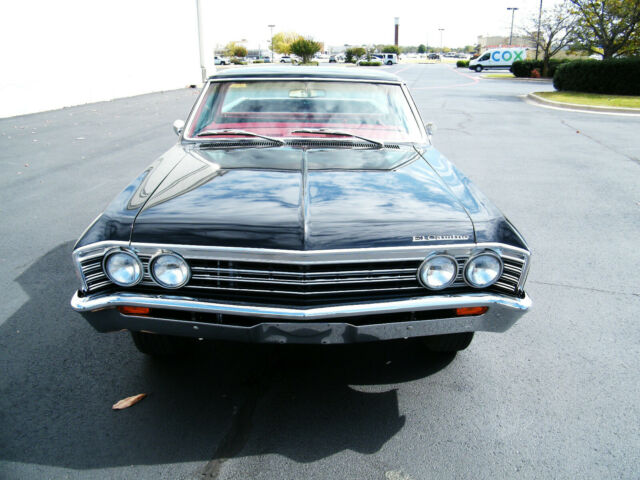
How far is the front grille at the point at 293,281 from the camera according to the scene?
2238 mm

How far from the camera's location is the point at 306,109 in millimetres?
3672

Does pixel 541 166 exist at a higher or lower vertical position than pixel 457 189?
lower

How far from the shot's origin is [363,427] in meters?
2.51

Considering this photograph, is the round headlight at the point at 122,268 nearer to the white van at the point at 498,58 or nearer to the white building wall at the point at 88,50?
the white building wall at the point at 88,50

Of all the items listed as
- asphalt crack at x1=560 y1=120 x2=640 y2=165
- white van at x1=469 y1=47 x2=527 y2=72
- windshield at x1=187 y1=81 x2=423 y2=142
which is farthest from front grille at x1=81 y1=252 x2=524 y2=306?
white van at x1=469 y1=47 x2=527 y2=72

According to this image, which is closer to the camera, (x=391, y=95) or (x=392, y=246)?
(x=392, y=246)

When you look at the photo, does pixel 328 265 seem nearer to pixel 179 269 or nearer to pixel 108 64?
pixel 179 269

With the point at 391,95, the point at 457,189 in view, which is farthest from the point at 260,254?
the point at 391,95

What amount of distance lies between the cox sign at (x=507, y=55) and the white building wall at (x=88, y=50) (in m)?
33.3

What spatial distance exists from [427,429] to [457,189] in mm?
1274

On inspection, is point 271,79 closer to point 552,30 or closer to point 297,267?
point 297,267

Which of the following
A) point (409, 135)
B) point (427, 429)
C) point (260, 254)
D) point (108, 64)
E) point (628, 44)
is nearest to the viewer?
point (260, 254)

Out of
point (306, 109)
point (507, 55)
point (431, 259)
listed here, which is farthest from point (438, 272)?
point (507, 55)

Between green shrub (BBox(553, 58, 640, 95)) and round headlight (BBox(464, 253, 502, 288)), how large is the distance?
21853mm
